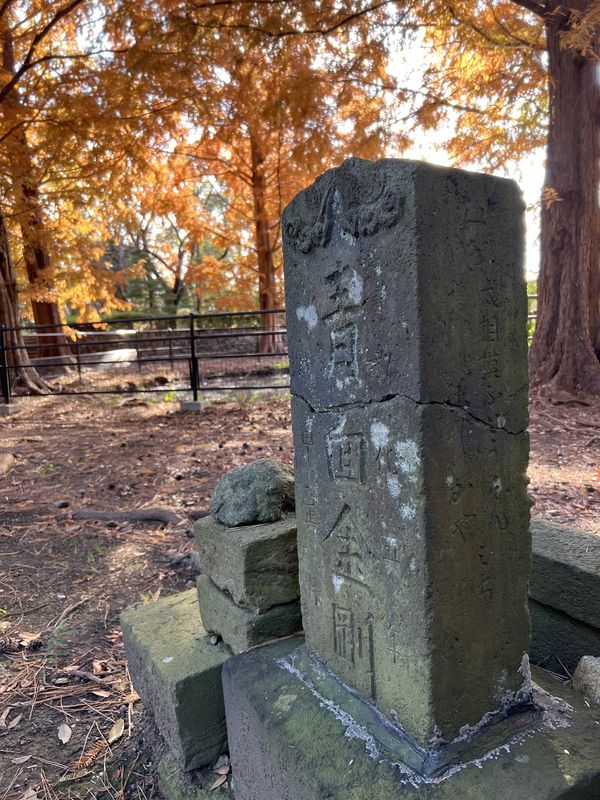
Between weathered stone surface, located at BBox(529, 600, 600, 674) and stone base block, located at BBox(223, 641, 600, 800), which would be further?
weathered stone surface, located at BBox(529, 600, 600, 674)

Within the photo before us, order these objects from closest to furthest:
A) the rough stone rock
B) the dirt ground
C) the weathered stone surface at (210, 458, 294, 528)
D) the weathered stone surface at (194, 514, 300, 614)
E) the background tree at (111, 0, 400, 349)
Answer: the rough stone rock < the weathered stone surface at (194, 514, 300, 614) < the weathered stone surface at (210, 458, 294, 528) < the dirt ground < the background tree at (111, 0, 400, 349)

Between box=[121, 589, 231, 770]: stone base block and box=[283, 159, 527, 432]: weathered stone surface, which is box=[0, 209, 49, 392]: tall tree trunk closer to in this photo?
box=[121, 589, 231, 770]: stone base block

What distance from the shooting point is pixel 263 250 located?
1461 cm

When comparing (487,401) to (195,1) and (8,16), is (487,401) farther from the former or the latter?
(8,16)

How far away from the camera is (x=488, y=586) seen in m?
1.34

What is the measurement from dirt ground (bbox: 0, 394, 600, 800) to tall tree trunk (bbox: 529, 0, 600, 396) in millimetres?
755

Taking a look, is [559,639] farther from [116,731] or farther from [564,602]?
[116,731]

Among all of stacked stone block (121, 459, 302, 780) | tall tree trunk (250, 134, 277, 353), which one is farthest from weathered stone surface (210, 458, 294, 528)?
tall tree trunk (250, 134, 277, 353)

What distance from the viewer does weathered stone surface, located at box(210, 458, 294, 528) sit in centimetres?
198

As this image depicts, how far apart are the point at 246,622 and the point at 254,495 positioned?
0.43m

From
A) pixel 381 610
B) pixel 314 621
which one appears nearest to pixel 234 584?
pixel 314 621

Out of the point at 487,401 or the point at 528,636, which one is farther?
the point at 528,636

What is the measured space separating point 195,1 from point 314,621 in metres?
6.82

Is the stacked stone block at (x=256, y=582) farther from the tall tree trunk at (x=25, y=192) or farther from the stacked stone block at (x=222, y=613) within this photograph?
the tall tree trunk at (x=25, y=192)
